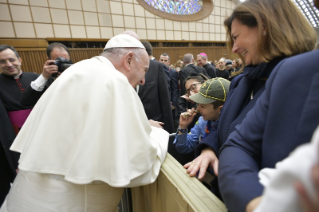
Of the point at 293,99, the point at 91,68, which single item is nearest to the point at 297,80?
the point at 293,99

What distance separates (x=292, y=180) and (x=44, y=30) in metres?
10.1

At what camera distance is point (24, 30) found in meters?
7.18

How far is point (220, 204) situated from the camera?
0.60 meters

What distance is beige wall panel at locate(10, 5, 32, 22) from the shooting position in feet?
22.6

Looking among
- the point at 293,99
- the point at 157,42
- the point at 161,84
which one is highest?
the point at 157,42

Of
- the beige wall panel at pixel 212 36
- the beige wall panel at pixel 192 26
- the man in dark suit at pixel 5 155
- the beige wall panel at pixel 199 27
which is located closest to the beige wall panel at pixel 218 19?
the beige wall panel at pixel 212 36

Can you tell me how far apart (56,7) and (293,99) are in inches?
410

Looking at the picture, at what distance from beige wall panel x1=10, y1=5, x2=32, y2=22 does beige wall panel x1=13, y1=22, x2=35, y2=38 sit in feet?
0.69

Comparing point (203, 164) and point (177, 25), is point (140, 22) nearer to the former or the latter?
point (177, 25)

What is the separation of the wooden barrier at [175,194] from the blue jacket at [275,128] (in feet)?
0.57

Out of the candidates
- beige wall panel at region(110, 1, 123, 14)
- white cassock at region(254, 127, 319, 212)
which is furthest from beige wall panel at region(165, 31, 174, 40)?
white cassock at region(254, 127, 319, 212)

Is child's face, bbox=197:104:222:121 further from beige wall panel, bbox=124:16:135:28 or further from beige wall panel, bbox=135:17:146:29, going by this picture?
beige wall panel, bbox=135:17:146:29

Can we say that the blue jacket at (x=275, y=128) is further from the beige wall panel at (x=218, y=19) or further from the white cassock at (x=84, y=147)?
the beige wall panel at (x=218, y=19)

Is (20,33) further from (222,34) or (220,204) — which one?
(222,34)
